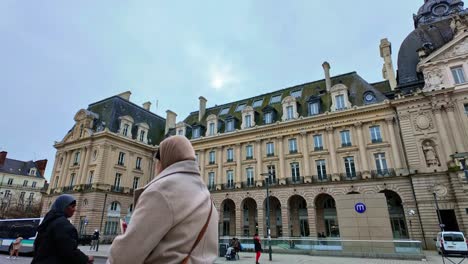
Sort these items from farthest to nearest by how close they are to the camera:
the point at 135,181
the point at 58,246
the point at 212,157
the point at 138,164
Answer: the point at 138,164
the point at 135,181
the point at 212,157
the point at 58,246

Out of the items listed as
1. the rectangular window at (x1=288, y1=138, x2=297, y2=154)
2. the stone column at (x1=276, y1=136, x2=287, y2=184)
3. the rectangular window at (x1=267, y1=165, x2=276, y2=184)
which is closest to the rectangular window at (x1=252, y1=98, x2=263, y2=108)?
the stone column at (x1=276, y1=136, x2=287, y2=184)

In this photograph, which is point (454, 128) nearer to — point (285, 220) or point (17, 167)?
point (285, 220)

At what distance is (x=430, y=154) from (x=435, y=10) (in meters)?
26.5

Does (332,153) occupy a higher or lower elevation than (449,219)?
higher

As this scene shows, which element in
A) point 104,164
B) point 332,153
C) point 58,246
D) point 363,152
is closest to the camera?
point 58,246

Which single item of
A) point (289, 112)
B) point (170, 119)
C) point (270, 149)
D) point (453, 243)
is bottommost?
point (453, 243)

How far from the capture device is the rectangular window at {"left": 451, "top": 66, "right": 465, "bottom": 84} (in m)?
25.1

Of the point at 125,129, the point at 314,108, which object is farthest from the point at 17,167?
the point at 314,108

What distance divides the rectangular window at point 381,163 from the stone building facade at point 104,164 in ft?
98.0

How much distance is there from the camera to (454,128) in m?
23.9

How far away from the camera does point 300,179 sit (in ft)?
98.7

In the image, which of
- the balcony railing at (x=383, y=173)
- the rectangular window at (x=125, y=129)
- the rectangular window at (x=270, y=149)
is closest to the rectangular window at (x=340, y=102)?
the balcony railing at (x=383, y=173)

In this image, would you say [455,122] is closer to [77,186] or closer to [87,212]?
[87,212]

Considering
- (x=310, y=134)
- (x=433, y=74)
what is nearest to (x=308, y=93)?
A: (x=310, y=134)
